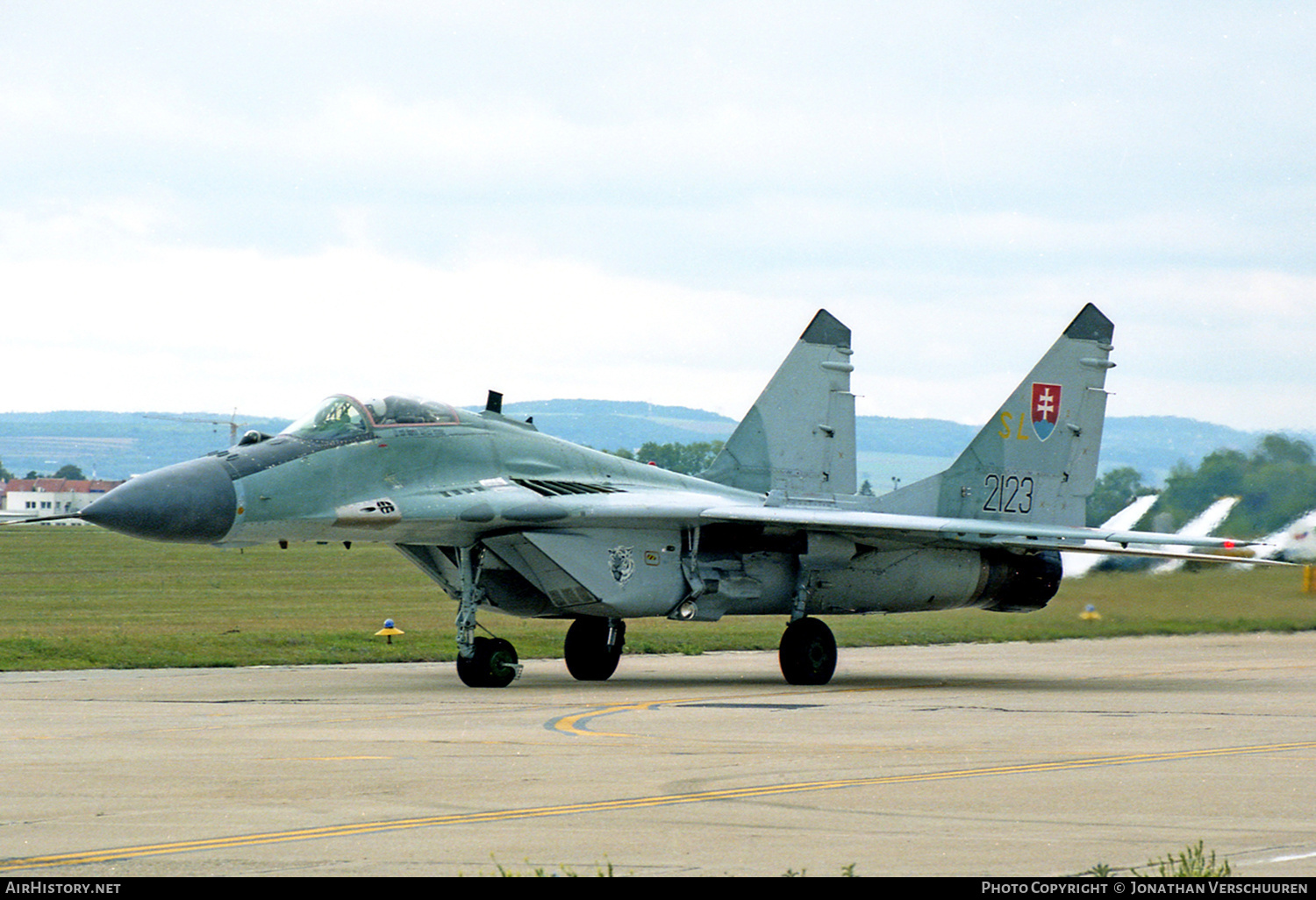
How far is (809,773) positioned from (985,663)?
48.1ft

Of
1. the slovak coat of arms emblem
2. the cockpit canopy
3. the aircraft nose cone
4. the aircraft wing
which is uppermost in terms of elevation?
the slovak coat of arms emblem

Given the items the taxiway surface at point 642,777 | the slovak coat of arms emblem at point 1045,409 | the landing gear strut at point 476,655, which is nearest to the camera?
the taxiway surface at point 642,777

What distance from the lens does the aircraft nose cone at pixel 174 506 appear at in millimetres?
16547

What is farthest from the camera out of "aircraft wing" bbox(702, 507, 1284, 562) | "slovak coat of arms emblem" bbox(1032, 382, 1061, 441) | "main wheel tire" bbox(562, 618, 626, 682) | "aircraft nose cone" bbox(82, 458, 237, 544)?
"slovak coat of arms emblem" bbox(1032, 382, 1061, 441)

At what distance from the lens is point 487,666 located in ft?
61.8

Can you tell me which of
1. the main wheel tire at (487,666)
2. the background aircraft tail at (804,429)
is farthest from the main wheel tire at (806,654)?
the main wheel tire at (487,666)

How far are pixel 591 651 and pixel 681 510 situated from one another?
94.7 inches

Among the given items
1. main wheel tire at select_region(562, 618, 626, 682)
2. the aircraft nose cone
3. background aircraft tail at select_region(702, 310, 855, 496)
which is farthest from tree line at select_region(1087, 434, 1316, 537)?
the aircraft nose cone

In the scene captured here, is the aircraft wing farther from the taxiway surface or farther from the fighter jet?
the taxiway surface

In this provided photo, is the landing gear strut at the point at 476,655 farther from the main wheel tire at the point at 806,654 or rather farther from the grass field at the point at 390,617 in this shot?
the grass field at the point at 390,617

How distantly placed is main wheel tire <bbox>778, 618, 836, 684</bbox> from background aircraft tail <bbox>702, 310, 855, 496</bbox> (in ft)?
10.1

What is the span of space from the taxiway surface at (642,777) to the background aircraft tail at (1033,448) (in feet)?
12.4

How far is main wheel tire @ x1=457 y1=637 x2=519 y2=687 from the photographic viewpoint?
18.8 meters
